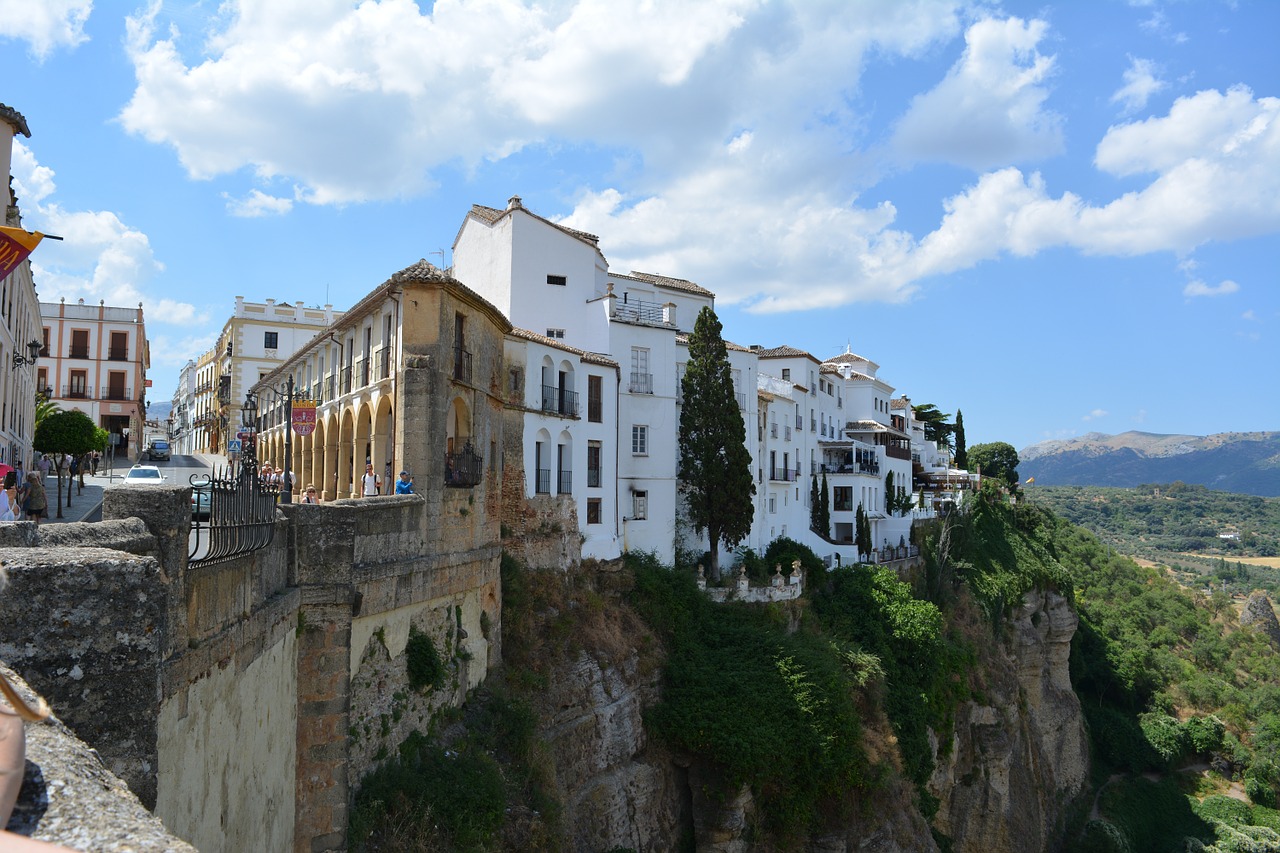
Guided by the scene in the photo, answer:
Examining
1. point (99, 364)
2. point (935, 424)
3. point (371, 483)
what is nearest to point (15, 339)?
point (371, 483)

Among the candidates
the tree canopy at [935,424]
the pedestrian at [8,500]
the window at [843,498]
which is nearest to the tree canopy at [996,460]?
the tree canopy at [935,424]

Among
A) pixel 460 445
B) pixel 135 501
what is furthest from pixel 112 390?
pixel 135 501

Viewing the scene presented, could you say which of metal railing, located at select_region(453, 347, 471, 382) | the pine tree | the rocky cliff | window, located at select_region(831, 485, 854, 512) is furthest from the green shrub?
window, located at select_region(831, 485, 854, 512)

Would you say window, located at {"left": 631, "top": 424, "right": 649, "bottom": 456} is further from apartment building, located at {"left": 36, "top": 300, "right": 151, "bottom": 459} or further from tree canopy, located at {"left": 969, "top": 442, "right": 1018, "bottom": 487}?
tree canopy, located at {"left": 969, "top": 442, "right": 1018, "bottom": 487}

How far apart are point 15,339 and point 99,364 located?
27297 mm

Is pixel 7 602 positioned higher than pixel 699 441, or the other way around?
pixel 699 441

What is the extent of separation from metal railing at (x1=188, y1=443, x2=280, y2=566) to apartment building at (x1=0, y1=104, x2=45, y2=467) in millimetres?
15224

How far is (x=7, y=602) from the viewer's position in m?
4.57

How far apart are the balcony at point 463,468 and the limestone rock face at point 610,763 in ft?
20.2

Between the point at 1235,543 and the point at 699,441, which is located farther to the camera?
the point at 1235,543

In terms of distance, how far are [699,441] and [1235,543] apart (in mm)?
192596

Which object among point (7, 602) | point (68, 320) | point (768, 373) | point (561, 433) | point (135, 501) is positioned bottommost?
point (7, 602)

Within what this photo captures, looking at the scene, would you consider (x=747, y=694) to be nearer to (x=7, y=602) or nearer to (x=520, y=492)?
(x=520, y=492)

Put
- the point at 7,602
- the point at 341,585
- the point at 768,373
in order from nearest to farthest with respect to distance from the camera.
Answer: the point at 7,602
the point at 341,585
the point at 768,373
